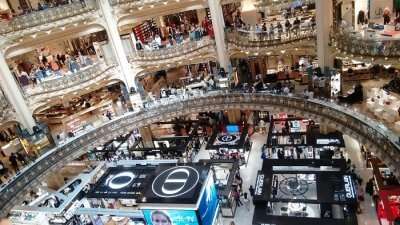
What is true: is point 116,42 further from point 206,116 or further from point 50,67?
point 206,116

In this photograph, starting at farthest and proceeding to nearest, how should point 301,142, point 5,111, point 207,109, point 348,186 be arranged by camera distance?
point 207,109 < point 5,111 < point 301,142 < point 348,186

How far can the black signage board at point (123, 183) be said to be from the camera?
20.9 m

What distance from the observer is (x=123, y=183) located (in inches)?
856

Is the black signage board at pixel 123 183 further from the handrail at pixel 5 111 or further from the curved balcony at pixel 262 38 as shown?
the curved balcony at pixel 262 38

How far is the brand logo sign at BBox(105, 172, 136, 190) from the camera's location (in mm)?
21656

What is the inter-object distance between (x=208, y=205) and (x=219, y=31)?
55.7ft

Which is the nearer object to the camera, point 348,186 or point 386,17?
point 348,186

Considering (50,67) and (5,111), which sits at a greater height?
(50,67)

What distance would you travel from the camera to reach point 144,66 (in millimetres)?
31406

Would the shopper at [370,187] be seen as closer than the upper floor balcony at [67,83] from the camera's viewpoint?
Yes

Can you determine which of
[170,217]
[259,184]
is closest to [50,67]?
[259,184]

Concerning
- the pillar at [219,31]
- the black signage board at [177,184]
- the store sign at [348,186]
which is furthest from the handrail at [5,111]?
the store sign at [348,186]

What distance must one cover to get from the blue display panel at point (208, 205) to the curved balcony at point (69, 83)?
17.1 meters

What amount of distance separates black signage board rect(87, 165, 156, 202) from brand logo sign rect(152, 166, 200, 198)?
4.68m
